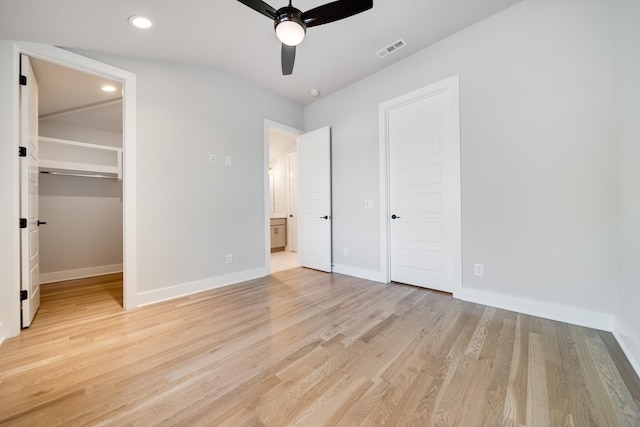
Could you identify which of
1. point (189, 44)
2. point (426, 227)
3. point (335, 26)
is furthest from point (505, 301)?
point (189, 44)

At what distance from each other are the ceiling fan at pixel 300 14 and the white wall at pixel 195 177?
174 centimetres

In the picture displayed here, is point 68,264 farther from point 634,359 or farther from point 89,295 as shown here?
point 634,359

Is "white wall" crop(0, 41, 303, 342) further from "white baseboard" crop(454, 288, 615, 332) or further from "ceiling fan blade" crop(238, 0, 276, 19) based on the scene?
"white baseboard" crop(454, 288, 615, 332)

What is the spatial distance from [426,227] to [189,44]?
3367mm

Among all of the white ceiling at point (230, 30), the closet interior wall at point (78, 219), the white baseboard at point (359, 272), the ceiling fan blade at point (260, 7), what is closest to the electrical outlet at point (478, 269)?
the white baseboard at point (359, 272)

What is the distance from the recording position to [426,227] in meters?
2.95

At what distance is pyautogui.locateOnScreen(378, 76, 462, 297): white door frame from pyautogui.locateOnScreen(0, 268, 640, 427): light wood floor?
62cm

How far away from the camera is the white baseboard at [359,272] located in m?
3.37

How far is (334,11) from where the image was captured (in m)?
1.74

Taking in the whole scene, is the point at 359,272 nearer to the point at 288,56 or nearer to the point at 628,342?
the point at 628,342

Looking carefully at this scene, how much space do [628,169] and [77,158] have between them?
21.0 feet

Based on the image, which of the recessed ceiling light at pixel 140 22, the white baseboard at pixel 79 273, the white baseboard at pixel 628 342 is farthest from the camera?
the white baseboard at pixel 79 273

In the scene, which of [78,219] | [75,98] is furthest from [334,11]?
[78,219]

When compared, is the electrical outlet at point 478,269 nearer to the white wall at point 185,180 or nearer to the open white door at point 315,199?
the open white door at point 315,199
